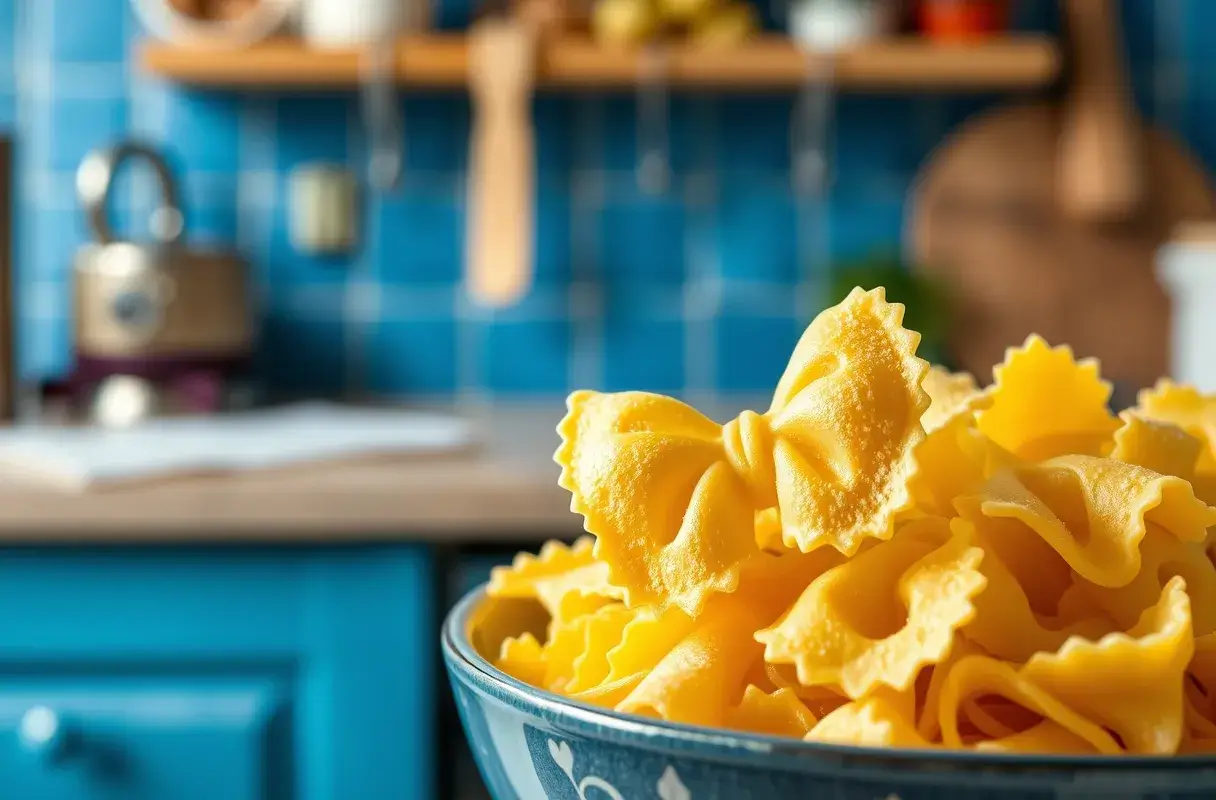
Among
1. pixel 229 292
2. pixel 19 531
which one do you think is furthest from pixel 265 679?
pixel 229 292

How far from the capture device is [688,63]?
57.8 inches

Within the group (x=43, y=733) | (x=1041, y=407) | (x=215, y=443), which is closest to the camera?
(x=1041, y=407)

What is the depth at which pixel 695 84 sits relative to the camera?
5.11ft

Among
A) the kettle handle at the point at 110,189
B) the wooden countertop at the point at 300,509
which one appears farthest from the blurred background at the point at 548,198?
the wooden countertop at the point at 300,509

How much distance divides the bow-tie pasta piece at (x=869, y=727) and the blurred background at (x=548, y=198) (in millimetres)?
1008

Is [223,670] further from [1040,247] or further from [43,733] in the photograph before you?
[1040,247]

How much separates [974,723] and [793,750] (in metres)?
0.06

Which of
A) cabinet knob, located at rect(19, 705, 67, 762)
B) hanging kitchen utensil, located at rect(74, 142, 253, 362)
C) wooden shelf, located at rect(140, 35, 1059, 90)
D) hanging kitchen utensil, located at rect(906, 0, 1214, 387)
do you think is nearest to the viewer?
cabinet knob, located at rect(19, 705, 67, 762)

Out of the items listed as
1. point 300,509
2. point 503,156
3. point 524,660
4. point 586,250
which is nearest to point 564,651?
point 524,660

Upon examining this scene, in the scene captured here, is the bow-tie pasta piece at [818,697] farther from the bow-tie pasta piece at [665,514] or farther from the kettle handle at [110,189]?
the kettle handle at [110,189]

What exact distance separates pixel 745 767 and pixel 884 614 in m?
0.06

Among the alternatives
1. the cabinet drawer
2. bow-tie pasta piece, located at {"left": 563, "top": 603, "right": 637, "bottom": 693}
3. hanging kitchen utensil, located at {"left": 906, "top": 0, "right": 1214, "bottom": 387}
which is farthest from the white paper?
bow-tie pasta piece, located at {"left": 563, "top": 603, "right": 637, "bottom": 693}

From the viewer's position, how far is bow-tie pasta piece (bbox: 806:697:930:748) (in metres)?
0.22

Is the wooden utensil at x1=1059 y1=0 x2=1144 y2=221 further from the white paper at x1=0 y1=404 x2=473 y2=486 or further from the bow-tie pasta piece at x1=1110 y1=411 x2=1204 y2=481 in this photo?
the bow-tie pasta piece at x1=1110 y1=411 x2=1204 y2=481
